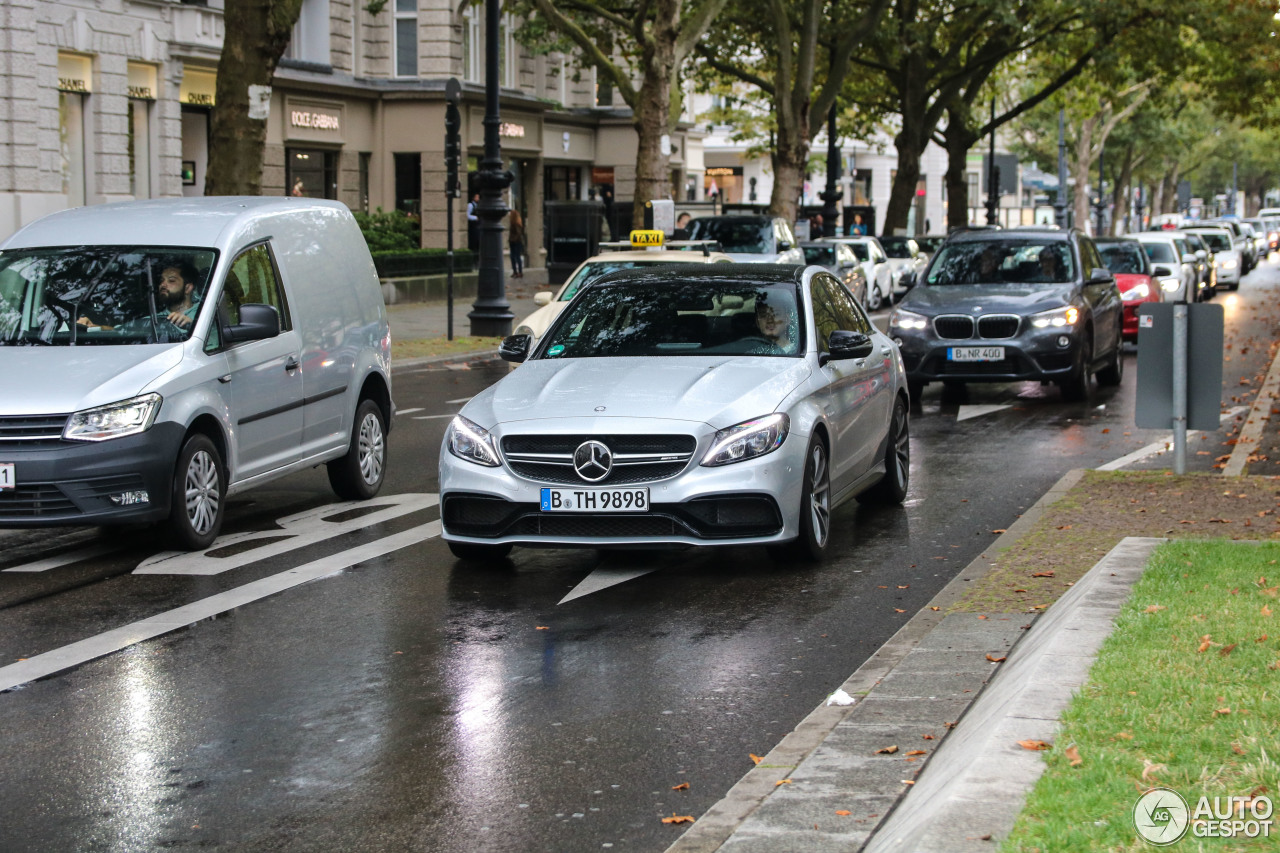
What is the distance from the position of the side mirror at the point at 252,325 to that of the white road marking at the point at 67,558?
135 cm

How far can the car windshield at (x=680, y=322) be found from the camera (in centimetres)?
952

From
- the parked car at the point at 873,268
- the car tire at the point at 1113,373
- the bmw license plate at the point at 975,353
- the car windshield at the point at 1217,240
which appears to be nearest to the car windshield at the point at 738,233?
the parked car at the point at 873,268

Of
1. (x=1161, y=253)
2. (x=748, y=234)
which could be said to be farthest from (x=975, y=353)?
(x=1161, y=253)

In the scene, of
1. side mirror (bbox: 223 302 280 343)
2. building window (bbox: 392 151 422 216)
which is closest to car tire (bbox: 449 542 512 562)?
side mirror (bbox: 223 302 280 343)

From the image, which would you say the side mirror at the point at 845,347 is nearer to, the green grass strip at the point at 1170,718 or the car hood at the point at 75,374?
the green grass strip at the point at 1170,718

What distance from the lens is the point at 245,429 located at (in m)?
9.91

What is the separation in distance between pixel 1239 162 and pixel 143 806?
473ft

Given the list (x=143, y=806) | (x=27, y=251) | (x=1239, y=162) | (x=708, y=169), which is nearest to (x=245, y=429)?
(x=27, y=251)

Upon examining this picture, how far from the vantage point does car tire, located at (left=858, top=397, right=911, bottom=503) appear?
11.0m

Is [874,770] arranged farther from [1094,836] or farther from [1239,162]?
[1239,162]

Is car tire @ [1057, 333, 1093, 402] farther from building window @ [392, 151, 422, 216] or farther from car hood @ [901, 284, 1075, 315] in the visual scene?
building window @ [392, 151, 422, 216]

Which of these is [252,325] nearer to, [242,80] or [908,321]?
[908,321]

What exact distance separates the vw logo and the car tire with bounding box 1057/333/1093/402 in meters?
10.1

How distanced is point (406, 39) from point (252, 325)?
3564 cm
